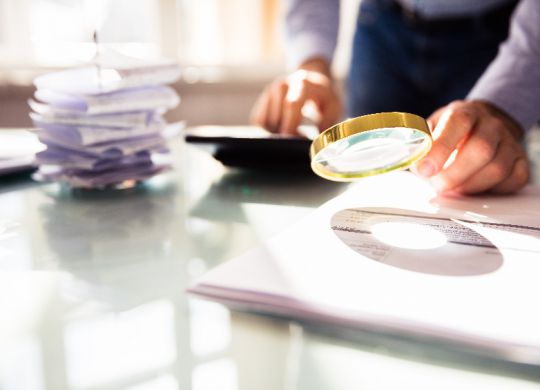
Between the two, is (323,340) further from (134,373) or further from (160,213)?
(160,213)

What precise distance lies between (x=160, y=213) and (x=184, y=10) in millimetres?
2201

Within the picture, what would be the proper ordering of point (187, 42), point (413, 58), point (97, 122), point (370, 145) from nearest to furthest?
1. point (370, 145)
2. point (97, 122)
3. point (413, 58)
4. point (187, 42)

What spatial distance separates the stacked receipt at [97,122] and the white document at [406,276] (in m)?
0.32

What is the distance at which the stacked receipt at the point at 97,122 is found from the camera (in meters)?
0.67

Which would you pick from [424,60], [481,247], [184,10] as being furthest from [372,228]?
[184,10]

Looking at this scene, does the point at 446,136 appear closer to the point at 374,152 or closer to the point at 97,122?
the point at 374,152

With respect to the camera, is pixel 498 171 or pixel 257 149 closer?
pixel 498 171

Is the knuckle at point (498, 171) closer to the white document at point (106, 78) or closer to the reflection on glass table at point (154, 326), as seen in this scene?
the reflection on glass table at point (154, 326)

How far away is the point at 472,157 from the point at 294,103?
0.34 metres

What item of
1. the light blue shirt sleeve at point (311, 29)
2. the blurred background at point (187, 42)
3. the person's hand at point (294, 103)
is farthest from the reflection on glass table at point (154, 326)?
the blurred background at point (187, 42)

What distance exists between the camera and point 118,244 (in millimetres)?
470

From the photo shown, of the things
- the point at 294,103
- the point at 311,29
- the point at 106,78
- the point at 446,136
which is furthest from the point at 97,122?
the point at 311,29

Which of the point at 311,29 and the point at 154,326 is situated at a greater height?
the point at 311,29

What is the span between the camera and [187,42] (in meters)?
2.62
